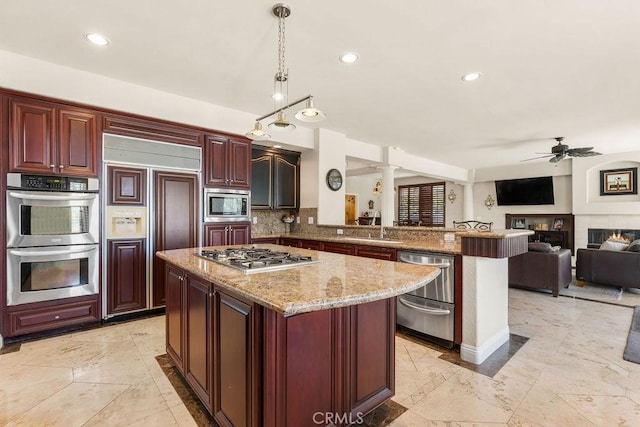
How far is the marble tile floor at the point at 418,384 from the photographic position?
1838 millimetres

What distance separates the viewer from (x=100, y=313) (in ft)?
10.5

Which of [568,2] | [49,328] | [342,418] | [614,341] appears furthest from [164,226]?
[614,341]

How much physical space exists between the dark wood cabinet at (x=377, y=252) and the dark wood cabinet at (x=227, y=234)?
1612mm

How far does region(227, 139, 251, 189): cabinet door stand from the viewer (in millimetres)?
4117

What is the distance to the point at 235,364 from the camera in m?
1.46

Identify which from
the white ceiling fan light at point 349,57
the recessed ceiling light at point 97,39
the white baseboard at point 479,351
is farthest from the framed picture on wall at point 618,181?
the recessed ceiling light at point 97,39

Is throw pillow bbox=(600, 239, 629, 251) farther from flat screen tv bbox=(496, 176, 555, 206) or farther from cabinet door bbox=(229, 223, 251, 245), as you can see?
cabinet door bbox=(229, 223, 251, 245)

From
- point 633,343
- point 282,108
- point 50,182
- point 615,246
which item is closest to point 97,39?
point 50,182

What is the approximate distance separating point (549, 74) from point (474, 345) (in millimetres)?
2722

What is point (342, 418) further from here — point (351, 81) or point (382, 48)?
point (351, 81)

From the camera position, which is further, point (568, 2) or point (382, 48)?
point (382, 48)

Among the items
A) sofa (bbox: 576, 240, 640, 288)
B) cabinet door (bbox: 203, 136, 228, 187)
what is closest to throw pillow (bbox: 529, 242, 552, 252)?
sofa (bbox: 576, 240, 640, 288)

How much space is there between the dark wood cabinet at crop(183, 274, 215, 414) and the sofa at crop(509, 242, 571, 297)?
462cm

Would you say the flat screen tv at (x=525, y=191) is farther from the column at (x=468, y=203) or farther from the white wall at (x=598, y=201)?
the column at (x=468, y=203)
